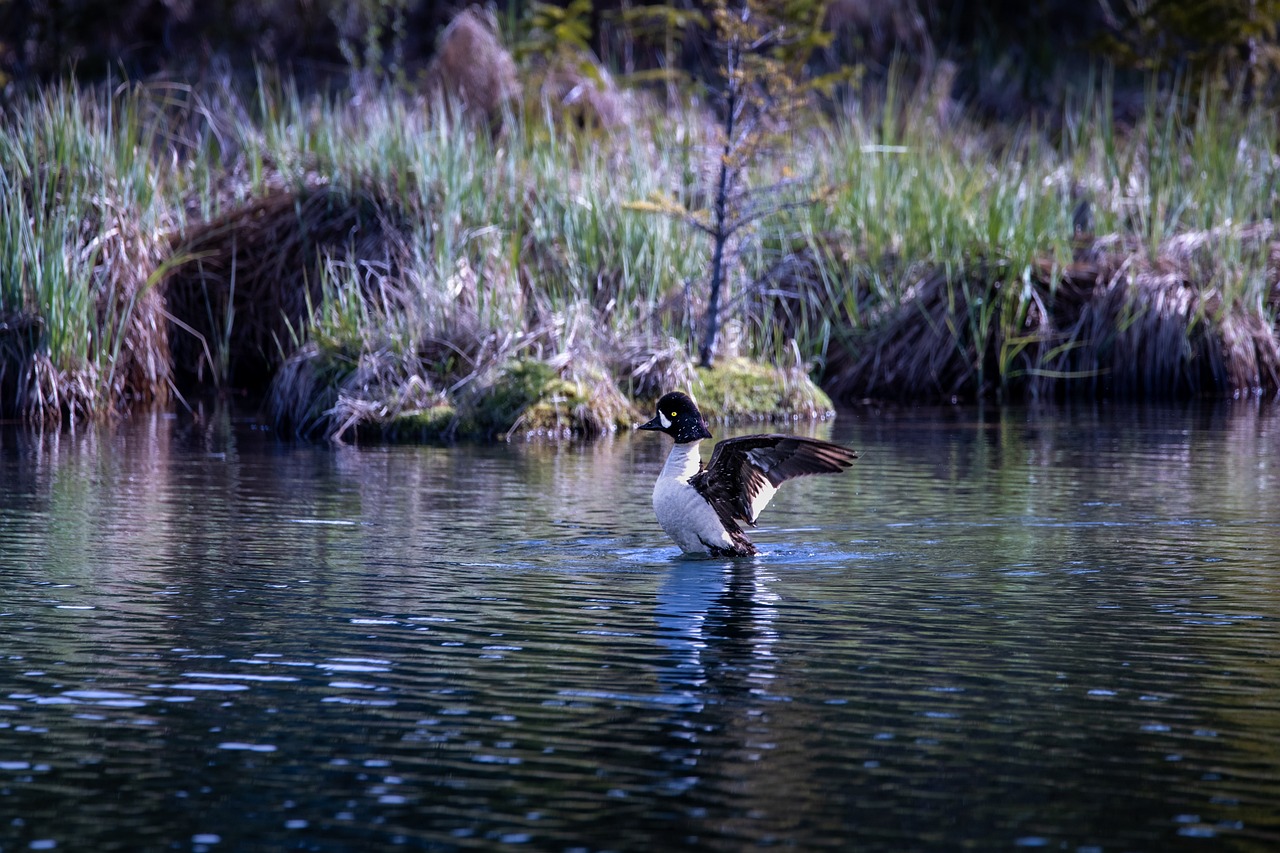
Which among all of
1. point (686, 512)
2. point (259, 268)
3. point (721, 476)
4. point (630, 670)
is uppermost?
point (259, 268)

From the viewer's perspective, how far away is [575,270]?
16156 mm

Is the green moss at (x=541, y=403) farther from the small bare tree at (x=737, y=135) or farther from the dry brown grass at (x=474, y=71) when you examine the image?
the dry brown grass at (x=474, y=71)

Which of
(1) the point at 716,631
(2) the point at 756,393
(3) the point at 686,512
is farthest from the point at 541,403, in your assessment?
(1) the point at 716,631

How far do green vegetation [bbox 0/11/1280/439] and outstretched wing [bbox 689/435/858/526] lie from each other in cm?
619

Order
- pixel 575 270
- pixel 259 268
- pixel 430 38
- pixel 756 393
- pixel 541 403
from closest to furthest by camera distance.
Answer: pixel 541 403 < pixel 756 393 < pixel 575 270 < pixel 259 268 < pixel 430 38

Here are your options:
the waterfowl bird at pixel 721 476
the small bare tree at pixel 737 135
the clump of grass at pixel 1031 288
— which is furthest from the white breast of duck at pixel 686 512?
the clump of grass at pixel 1031 288

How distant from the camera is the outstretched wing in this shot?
8156mm

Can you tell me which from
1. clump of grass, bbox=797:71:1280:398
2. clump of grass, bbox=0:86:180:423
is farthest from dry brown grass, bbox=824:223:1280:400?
clump of grass, bbox=0:86:180:423

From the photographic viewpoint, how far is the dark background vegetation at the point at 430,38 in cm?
2825

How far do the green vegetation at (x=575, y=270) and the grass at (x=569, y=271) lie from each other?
33mm

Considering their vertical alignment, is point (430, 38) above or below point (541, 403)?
above

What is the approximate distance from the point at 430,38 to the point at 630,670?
27374 mm

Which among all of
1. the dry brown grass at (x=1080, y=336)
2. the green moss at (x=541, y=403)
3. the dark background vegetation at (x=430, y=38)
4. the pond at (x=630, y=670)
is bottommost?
the pond at (x=630, y=670)

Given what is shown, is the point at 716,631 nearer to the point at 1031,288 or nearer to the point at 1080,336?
the point at 1031,288
